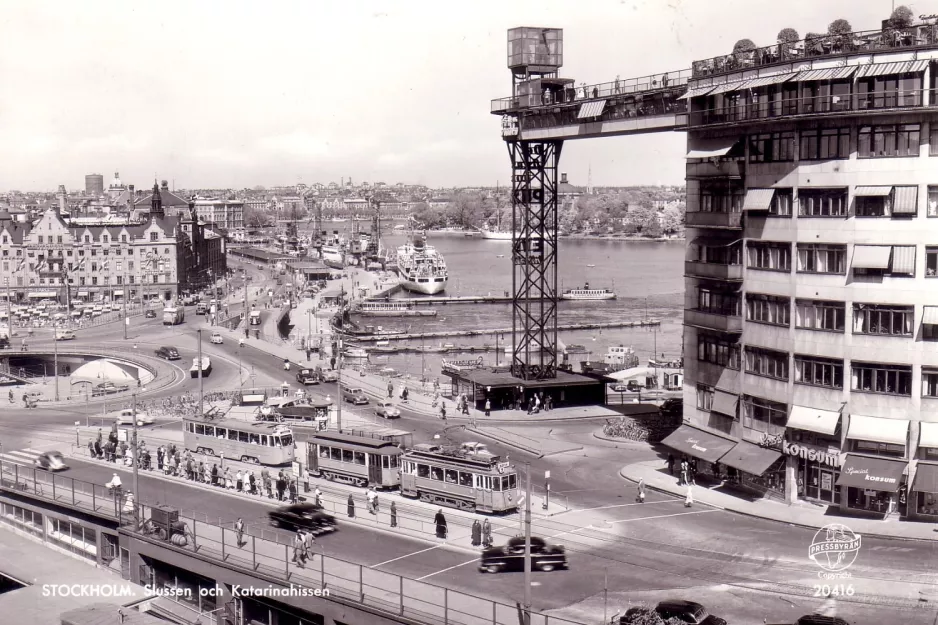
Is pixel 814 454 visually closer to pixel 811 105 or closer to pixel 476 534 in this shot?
pixel 811 105

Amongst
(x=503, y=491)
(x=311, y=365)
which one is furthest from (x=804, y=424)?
(x=311, y=365)

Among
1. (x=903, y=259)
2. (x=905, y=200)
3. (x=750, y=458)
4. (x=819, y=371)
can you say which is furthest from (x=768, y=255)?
(x=750, y=458)

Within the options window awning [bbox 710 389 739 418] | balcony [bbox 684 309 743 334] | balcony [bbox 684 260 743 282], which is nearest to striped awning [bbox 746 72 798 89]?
balcony [bbox 684 260 743 282]

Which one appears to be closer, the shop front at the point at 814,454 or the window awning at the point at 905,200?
the window awning at the point at 905,200

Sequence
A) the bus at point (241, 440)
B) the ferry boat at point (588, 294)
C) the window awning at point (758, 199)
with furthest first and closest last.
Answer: the ferry boat at point (588, 294), the bus at point (241, 440), the window awning at point (758, 199)

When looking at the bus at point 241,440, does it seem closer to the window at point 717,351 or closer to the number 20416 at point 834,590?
the window at point 717,351

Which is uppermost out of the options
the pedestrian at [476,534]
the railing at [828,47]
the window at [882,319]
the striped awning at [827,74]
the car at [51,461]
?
the railing at [828,47]

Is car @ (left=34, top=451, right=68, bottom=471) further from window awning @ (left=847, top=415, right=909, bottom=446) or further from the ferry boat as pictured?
the ferry boat

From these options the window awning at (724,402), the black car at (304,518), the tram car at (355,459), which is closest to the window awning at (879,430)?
the window awning at (724,402)
